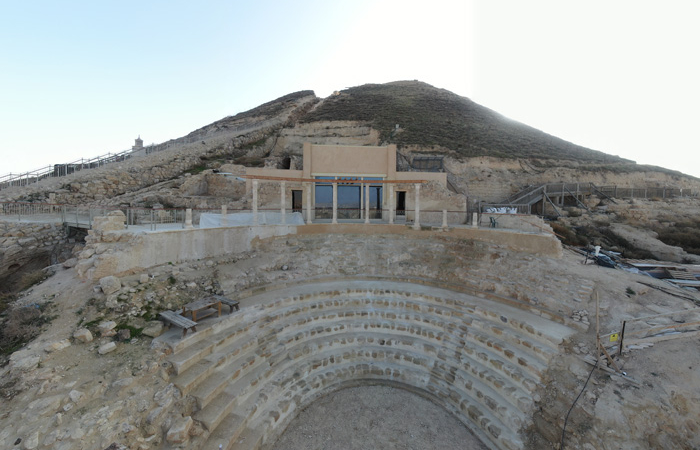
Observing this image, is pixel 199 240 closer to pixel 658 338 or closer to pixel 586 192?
pixel 658 338

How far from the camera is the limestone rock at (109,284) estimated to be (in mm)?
6512

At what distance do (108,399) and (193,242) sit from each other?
17.5ft

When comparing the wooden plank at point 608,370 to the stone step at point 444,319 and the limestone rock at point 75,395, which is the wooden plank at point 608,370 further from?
the limestone rock at point 75,395

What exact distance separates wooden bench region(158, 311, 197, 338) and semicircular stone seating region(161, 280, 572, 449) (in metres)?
0.27

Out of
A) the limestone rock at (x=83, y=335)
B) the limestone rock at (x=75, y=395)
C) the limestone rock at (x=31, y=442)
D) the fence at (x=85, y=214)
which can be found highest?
the fence at (x=85, y=214)

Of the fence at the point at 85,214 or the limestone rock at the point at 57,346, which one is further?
the fence at the point at 85,214

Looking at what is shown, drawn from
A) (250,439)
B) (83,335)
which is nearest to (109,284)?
(83,335)

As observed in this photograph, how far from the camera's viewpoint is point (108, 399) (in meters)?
4.54

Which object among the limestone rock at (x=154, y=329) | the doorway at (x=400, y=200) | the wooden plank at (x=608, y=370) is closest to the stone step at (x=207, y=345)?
the limestone rock at (x=154, y=329)

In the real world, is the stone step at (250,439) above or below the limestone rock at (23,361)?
below

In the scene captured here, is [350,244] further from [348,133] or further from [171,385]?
[348,133]

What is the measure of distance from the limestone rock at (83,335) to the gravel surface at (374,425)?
4.39m

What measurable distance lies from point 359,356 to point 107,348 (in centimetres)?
594

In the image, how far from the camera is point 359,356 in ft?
26.7
